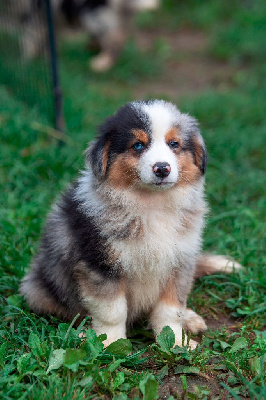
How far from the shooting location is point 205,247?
4328 millimetres

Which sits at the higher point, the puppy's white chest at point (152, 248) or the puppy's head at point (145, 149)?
the puppy's head at point (145, 149)

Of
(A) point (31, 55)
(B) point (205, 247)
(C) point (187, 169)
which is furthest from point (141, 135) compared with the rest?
(A) point (31, 55)

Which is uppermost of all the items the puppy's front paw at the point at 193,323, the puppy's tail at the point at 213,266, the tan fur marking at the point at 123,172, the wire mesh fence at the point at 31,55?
the wire mesh fence at the point at 31,55

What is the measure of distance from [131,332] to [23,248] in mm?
1078

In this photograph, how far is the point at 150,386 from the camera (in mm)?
2576

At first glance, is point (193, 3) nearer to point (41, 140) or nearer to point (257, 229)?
point (41, 140)

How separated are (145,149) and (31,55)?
14.1ft

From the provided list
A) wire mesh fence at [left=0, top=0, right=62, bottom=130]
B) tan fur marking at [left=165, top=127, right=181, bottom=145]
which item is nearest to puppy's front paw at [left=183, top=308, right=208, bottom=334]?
tan fur marking at [left=165, top=127, right=181, bottom=145]

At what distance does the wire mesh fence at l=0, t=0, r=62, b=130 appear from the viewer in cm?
605

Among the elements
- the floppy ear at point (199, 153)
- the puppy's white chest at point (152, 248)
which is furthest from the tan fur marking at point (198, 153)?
the puppy's white chest at point (152, 248)

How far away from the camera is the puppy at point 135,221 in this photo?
2.86 m

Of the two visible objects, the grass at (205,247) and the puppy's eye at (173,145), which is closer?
the grass at (205,247)

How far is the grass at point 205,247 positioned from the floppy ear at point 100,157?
79cm

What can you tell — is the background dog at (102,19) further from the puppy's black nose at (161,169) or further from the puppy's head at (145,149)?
the puppy's black nose at (161,169)
